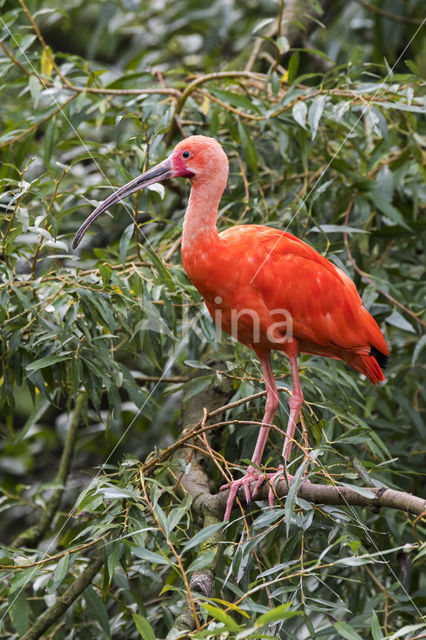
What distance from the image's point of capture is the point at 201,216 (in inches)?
110

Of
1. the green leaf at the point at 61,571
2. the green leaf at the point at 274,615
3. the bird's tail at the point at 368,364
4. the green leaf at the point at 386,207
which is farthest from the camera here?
the green leaf at the point at 386,207

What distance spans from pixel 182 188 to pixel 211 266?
4.36ft

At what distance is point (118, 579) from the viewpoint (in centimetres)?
289

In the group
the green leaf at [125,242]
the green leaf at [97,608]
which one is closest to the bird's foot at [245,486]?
the green leaf at [97,608]

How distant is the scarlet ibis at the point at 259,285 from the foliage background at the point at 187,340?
155 mm

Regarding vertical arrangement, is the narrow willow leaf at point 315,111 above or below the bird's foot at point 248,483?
above

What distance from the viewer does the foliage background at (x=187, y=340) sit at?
2.49 m

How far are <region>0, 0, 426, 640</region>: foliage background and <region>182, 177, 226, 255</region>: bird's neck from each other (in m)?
0.25

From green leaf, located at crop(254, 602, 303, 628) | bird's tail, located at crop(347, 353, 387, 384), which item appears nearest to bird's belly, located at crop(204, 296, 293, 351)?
bird's tail, located at crop(347, 353, 387, 384)

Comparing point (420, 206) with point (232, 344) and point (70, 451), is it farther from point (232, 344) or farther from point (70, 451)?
point (70, 451)

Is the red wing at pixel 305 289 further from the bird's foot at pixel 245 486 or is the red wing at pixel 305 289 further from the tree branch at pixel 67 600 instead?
the tree branch at pixel 67 600

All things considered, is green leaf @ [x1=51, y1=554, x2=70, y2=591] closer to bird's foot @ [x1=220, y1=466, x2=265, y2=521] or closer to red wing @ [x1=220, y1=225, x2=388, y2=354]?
bird's foot @ [x1=220, y1=466, x2=265, y2=521]

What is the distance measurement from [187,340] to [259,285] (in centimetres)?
74

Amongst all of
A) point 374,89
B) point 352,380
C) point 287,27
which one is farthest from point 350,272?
point 287,27
